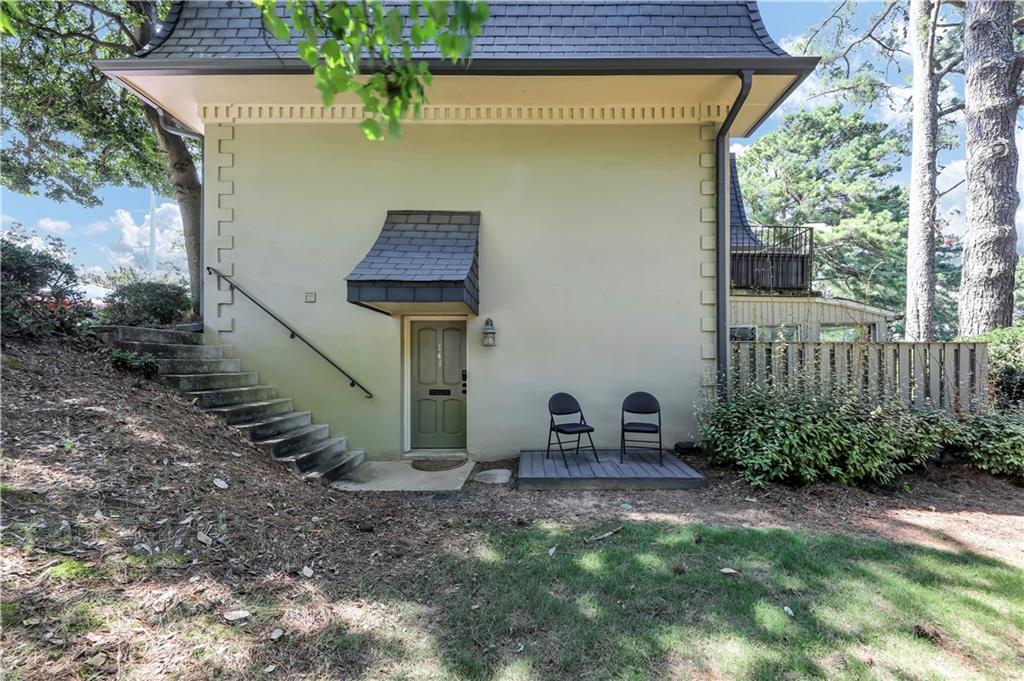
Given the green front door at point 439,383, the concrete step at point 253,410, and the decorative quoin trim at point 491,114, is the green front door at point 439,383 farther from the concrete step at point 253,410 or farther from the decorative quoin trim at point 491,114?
the decorative quoin trim at point 491,114

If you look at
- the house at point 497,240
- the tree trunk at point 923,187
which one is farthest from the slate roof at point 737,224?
the tree trunk at point 923,187

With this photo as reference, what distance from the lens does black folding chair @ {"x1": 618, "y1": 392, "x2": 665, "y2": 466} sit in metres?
5.15

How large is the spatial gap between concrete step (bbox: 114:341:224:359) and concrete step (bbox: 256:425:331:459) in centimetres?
149

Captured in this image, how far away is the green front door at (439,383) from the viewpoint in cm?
624

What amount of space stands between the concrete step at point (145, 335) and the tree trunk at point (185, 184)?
9.28 feet

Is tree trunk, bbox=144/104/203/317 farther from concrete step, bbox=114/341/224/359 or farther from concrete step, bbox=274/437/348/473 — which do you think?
concrete step, bbox=274/437/348/473

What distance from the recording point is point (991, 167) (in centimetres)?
679

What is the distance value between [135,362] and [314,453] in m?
1.95

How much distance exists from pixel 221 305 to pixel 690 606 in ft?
21.1

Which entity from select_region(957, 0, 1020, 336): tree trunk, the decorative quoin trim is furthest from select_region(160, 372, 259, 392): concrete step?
select_region(957, 0, 1020, 336): tree trunk

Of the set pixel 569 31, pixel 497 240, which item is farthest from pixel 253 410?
pixel 569 31

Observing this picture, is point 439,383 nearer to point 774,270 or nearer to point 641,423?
point 641,423

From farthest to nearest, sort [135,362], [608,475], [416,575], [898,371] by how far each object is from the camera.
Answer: [898,371] < [608,475] < [135,362] < [416,575]

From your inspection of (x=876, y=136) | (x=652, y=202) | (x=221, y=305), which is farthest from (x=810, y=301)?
(x=876, y=136)
